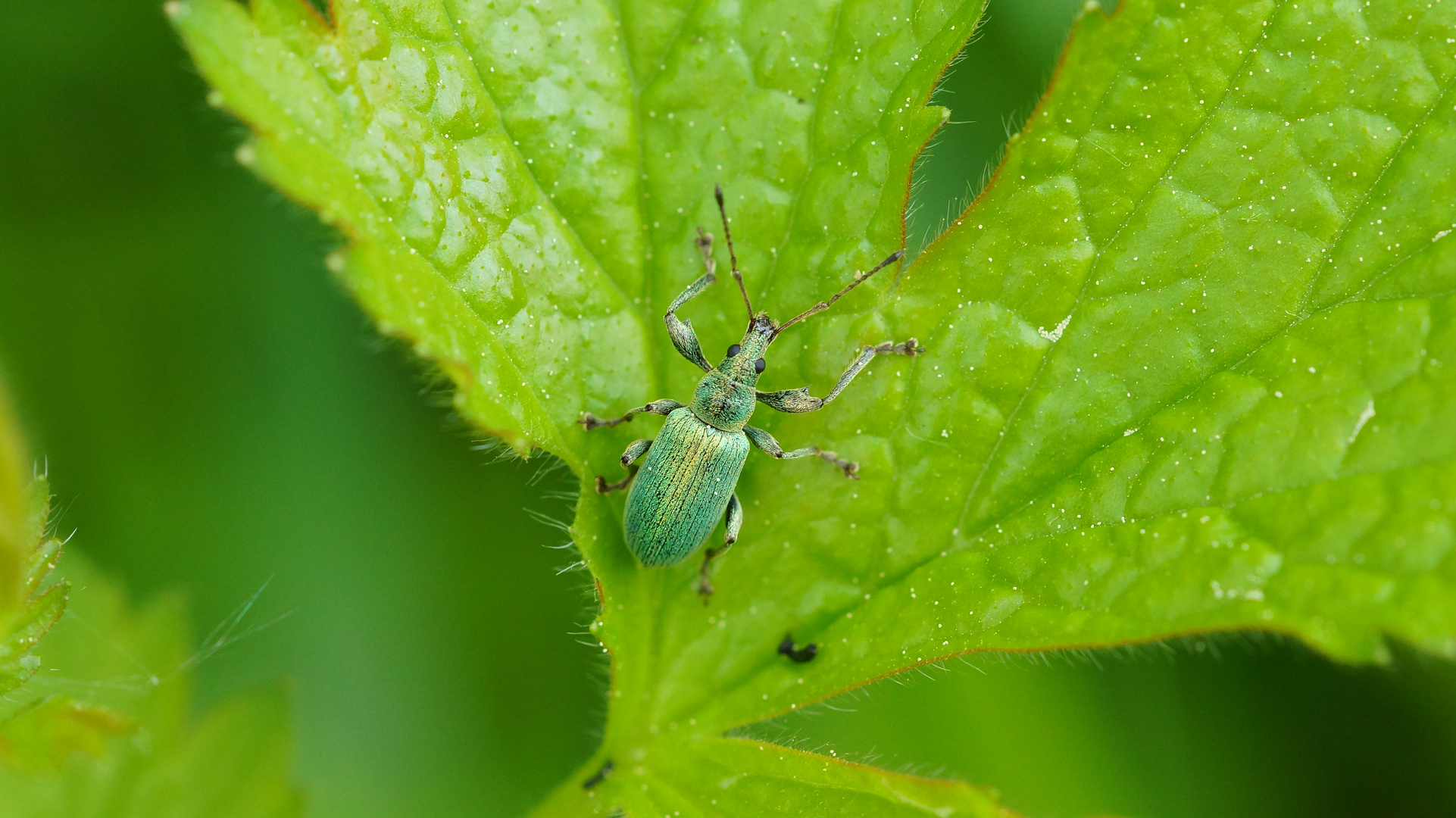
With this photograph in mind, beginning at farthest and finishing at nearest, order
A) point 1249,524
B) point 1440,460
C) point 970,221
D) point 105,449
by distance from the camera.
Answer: point 105,449 → point 970,221 → point 1249,524 → point 1440,460

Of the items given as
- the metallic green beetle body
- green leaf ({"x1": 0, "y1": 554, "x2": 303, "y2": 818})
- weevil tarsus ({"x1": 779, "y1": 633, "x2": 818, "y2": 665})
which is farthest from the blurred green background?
weevil tarsus ({"x1": 779, "y1": 633, "x2": 818, "y2": 665})

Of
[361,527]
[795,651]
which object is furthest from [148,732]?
[795,651]

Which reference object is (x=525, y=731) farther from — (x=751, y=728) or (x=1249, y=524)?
(x=1249, y=524)

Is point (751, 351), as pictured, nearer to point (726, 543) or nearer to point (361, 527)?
point (726, 543)

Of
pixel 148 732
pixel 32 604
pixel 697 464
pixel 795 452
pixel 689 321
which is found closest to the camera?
pixel 32 604

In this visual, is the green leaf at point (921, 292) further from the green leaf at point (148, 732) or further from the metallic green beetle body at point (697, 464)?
the green leaf at point (148, 732)

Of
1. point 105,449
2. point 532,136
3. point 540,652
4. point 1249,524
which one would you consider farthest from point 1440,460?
point 105,449

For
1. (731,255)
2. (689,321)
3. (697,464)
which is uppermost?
(731,255)
